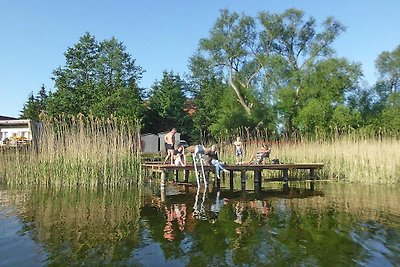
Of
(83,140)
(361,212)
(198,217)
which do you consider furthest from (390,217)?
(83,140)

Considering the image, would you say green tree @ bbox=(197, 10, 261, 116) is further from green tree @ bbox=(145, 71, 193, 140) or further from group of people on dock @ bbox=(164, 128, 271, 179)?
group of people on dock @ bbox=(164, 128, 271, 179)

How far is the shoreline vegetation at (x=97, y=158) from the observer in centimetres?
1300

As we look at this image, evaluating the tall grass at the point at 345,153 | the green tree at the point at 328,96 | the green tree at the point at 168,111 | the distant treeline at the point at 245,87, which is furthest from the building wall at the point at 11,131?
the green tree at the point at 328,96

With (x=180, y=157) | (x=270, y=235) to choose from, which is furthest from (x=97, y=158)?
(x=270, y=235)

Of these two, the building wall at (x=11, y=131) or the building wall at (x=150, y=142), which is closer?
the building wall at (x=11, y=131)

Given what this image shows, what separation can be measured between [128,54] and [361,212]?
32.3m

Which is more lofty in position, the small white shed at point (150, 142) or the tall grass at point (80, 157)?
the small white shed at point (150, 142)

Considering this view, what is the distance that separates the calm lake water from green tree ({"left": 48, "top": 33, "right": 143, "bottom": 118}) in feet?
76.1

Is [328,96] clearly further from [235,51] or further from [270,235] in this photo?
[270,235]

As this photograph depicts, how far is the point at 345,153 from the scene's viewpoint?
15.5 meters

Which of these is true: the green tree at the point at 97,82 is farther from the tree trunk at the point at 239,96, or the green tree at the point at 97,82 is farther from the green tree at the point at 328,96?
the green tree at the point at 328,96

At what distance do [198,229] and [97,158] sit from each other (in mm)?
6618

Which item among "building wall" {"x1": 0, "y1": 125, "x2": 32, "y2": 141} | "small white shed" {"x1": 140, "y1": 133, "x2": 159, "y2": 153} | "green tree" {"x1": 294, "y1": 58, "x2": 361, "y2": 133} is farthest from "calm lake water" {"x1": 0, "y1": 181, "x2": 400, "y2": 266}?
"small white shed" {"x1": 140, "y1": 133, "x2": 159, "y2": 153}

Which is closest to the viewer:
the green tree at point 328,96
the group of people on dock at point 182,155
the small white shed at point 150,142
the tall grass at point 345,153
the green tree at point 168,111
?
the group of people on dock at point 182,155
